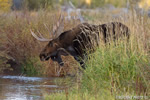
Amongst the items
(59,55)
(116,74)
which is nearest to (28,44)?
(59,55)

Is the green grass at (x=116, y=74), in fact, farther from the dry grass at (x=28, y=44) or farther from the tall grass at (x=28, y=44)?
the tall grass at (x=28, y=44)

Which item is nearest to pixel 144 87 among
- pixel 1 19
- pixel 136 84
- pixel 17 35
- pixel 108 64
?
pixel 136 84

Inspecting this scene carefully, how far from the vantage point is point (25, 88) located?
38.5ft

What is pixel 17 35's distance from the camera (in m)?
15.7

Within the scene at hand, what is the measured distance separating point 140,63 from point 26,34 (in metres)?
6.75

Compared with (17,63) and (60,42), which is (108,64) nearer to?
(60,42)

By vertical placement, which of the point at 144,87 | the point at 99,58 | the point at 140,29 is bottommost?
the point at 144,87

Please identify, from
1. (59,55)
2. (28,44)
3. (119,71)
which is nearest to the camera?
(119,71)

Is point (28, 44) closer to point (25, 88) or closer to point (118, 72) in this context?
point (25, 88)

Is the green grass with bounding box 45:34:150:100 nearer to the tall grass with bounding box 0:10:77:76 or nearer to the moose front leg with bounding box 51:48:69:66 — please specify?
the moose front leg with bounding box 51:48:69:66

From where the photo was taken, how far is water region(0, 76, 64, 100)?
1014cm

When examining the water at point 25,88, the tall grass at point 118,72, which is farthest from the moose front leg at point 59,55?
the tall grass at point 118,72

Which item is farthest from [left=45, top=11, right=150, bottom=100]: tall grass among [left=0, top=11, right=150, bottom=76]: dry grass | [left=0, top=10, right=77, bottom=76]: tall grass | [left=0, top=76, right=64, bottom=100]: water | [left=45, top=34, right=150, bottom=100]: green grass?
[left=0, top=10, right=77, bottom=76]: tall grass

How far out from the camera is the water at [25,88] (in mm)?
10135
